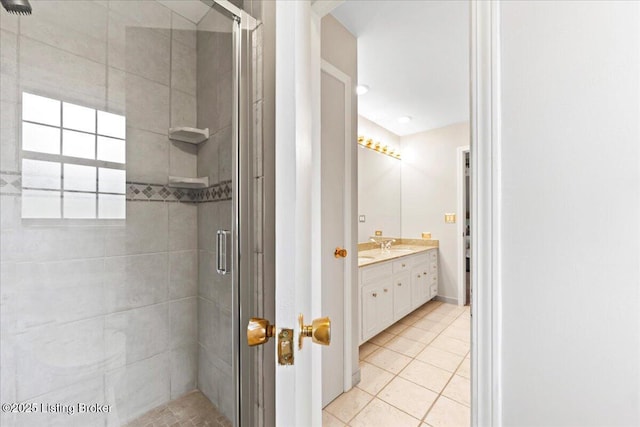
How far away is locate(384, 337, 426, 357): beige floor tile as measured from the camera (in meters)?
2.34

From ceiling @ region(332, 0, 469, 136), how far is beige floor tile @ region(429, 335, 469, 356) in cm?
249

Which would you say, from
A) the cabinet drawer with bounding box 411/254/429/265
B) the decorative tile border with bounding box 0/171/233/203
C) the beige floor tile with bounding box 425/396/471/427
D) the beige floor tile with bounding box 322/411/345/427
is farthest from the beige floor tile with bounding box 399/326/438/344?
the decorative tile border with bounding box 0/171/233/203

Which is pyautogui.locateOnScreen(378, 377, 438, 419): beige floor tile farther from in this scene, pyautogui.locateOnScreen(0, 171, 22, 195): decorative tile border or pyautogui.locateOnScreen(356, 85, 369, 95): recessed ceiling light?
pyautogui.locateOnScreen(356, 85, 369, 95): recessed ceiling light

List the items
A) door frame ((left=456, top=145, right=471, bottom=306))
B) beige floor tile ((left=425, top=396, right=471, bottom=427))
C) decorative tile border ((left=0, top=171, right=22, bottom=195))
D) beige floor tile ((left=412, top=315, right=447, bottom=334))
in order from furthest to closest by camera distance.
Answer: door frame ((left=456, top=145, right=471, bottom=306)), beige floor tile ((left=412, top=315, right=447, bottom=334)), beige floor tile ((left=425, top=396, right=471, bottom=427)), decorative tile border ((left=0, top=171, right=22, bottom=195))

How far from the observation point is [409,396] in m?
1.75

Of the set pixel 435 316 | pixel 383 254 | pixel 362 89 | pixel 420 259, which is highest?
pixel 362 89

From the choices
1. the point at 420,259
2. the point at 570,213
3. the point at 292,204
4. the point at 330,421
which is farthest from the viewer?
the point at 420,259

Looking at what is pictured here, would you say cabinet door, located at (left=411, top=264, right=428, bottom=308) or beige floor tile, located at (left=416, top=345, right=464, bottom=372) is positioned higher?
cabinet door, located at (left=411, top=264, right=428, bottom=308)

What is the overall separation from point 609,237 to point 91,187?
181 cm

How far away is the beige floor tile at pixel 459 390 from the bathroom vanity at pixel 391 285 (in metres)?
0.69

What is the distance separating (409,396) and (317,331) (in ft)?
5.45

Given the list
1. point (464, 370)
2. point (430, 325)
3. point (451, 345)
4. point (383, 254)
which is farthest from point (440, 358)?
point (383, 254)

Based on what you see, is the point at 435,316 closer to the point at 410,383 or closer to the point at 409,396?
the point at 410,383

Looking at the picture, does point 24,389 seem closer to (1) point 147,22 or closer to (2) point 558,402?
(1) point 147,22
